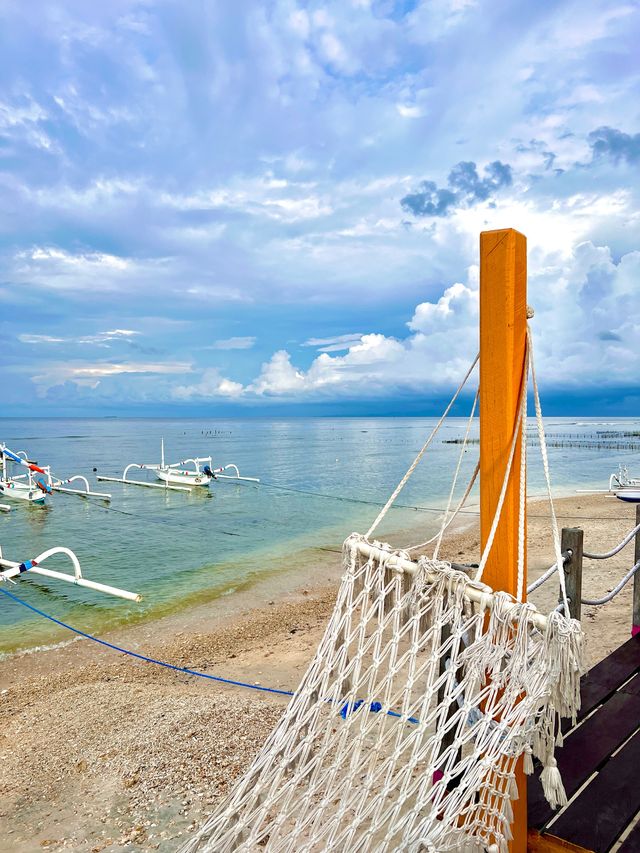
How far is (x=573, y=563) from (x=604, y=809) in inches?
68.6

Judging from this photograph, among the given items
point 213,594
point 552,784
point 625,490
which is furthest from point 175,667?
point 625,490

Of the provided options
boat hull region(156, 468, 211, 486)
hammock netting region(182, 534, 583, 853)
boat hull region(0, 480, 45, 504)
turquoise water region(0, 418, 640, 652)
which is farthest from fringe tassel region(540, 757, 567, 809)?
boat hull region(156, 468, 211, 486)

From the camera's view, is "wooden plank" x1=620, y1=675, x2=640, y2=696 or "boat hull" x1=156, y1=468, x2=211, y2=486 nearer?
"wooden plank" x1=620, y1=675, x2=640, y2=696

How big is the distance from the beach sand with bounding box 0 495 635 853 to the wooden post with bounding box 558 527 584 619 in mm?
2579

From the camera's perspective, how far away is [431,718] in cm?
201

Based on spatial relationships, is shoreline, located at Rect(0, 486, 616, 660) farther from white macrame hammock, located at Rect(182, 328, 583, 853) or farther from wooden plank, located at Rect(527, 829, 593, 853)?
wooden plank, located at Rect(527, 829, 593, 853)

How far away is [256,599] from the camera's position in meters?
11.4

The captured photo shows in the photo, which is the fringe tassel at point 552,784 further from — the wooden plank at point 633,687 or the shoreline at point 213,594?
the shoreline at point 213,594

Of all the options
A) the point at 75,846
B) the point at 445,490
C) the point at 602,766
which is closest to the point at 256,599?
the point at 75,846

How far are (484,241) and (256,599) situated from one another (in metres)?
10.4

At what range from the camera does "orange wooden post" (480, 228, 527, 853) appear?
213 centimetres

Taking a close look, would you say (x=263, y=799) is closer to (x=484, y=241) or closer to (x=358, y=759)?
(x=358, y=759)

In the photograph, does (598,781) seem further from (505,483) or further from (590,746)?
(505,483)

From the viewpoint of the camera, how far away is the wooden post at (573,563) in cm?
393
